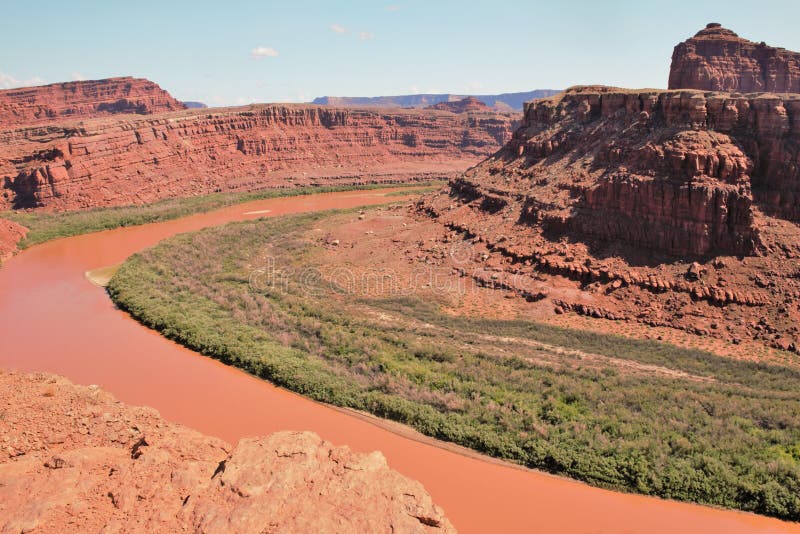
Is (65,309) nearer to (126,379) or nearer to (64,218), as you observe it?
(126,379)

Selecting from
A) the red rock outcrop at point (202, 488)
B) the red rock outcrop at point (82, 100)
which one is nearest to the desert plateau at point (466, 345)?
the red rock outcrop at point (202, 488)

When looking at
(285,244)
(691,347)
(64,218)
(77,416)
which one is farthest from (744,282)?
(64,218)

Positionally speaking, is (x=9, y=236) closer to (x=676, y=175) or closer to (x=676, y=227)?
(x=676, y=227)

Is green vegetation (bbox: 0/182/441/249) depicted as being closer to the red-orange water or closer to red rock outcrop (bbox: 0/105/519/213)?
red rock outcrop (bbox: 0/105/519/213)

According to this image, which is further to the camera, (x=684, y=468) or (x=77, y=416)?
(x=684, y=468)

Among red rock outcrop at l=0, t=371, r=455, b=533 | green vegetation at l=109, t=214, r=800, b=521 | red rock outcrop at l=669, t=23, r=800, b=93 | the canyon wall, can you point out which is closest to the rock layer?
green vegetation at l=109, t=214, r=800, b=521

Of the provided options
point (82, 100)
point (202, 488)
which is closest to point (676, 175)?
point (202, 488)

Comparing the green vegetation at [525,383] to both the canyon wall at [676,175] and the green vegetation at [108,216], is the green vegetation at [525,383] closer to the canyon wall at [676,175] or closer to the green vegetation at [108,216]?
the canyon wall at [676,175]
